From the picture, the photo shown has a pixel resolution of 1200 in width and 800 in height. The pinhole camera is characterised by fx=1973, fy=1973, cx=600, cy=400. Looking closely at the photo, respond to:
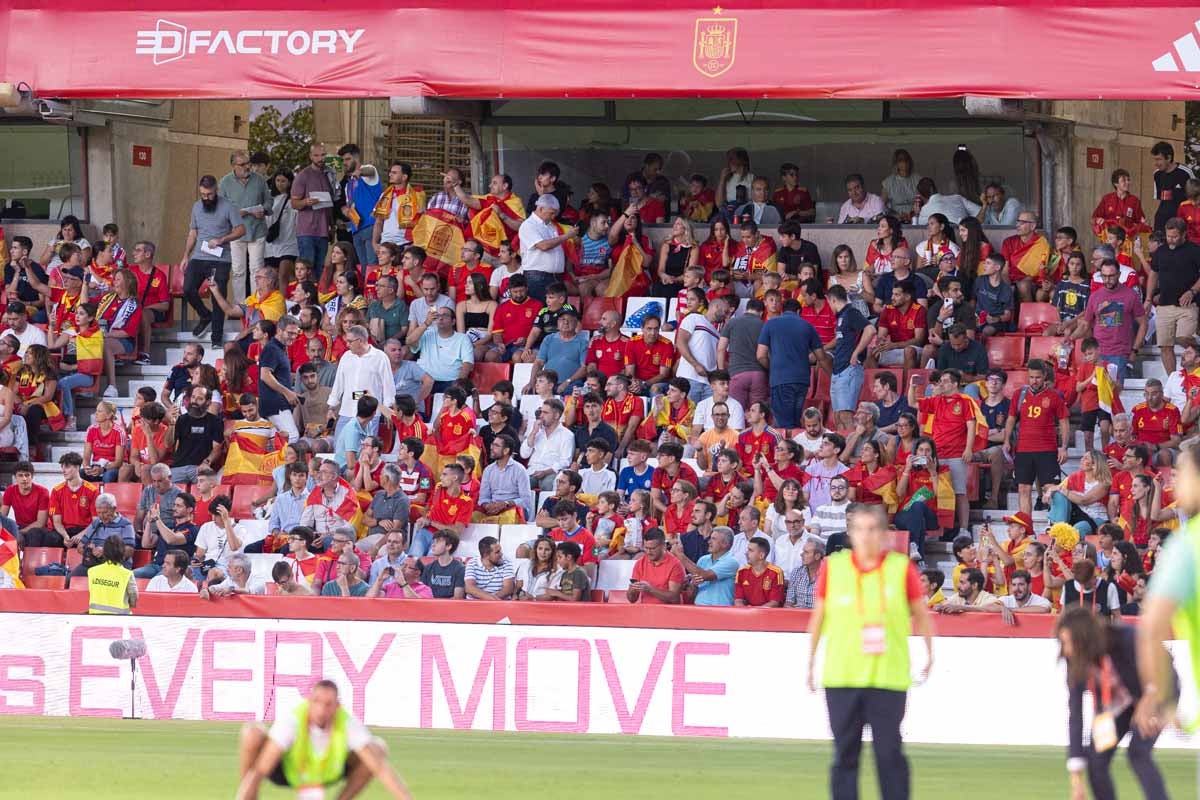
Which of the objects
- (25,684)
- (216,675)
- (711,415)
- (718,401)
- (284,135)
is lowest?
(25,684)

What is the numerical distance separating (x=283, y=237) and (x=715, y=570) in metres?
8.60

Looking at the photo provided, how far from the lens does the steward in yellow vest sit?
16.0 meters

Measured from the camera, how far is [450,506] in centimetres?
1814

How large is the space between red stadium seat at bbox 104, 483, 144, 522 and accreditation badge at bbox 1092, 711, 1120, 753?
12.5 meters

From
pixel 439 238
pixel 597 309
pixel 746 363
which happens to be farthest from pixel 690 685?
pixel 439 238

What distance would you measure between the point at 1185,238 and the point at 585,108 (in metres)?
7.51

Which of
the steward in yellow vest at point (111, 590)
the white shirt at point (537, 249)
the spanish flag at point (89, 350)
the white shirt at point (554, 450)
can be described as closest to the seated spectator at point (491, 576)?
the white shirt at point (554, 450)

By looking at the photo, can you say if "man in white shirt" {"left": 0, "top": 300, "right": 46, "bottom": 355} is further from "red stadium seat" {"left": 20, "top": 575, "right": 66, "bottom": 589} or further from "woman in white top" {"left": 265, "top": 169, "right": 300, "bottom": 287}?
"red stadium seat" {"left": 20, "top": 575, "right": 66, "bottom": 589}

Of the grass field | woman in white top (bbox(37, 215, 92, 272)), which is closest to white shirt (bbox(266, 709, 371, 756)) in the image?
the grass field

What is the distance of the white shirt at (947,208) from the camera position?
70.9 ft

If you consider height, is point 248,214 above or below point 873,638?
above

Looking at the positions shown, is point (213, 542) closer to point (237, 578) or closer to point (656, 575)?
point (237, 578)

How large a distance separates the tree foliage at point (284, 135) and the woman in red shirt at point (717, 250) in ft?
39.1

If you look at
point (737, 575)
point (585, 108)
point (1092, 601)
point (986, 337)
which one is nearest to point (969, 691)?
point (1092, 601)
